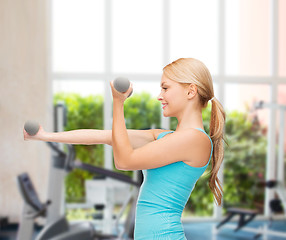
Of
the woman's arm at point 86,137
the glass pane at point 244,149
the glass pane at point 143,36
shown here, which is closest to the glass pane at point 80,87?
the glass pane at point 143,36

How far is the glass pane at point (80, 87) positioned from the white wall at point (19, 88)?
24 cm

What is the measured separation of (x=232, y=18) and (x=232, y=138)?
5.99 ft

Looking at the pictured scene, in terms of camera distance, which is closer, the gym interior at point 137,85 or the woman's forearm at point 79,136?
the woman's forearm at point 79,136

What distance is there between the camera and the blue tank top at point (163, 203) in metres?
0.82

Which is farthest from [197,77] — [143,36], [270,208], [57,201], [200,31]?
[200,31]

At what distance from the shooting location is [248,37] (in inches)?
208

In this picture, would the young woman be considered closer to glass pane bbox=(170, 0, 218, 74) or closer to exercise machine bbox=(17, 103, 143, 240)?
exercise machine bbox=(17, 103, 143, 240)

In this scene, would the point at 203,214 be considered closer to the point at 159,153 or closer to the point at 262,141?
the point at 262,141

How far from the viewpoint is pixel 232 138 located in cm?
518

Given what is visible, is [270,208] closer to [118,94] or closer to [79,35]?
[79,35]

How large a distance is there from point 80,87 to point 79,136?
13.3 ft

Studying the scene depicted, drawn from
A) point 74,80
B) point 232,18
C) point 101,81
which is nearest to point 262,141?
point 232,18

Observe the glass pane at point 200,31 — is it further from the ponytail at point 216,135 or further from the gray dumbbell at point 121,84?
the gray dumbbell at point 121,84

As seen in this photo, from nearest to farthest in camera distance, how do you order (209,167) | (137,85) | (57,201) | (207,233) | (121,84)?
(121,84) < (57,201) < (207,233) < (137,85) < (209,167)
